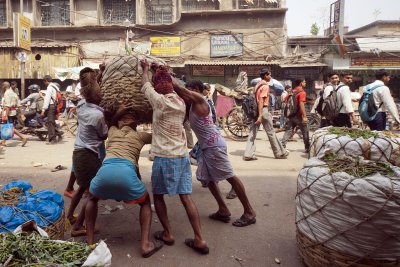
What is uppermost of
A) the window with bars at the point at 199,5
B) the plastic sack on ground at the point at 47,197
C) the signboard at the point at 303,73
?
the window with bars at the point at 199,5

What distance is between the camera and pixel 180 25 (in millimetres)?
19406

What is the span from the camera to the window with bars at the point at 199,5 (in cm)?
1950

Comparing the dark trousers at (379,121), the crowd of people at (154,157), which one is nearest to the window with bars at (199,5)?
the dark trousers at (379,121)

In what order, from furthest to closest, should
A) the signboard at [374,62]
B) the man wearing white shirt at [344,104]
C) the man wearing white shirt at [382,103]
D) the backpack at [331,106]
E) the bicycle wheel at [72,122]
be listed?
the signboard at [374,62], the bicycle wheel at [72,122], the backpack at [331,106], the man wearing white shirt at [344,104], the man wearing white shirt at [382,103]

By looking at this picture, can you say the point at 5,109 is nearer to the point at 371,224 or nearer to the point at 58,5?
the point at 371,224

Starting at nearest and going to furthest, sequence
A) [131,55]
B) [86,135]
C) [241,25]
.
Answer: [131,55] → [86,135] → [241,25]

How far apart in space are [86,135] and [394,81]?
57.6 feet

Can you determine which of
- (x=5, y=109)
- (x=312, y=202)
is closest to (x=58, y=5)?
(x=5, y=109)

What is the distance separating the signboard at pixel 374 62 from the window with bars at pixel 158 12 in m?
10.8

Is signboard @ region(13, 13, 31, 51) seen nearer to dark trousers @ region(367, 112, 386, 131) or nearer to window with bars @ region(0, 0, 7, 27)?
window with bars @ region(0, 0, 7, 27)

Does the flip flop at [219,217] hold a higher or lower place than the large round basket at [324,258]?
lower

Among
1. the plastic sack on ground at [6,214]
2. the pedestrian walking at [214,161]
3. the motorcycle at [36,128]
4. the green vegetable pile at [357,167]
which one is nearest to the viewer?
the green vegetable pile at [357,167]

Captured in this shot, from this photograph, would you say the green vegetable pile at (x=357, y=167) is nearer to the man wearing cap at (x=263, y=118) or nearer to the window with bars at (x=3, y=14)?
the man wearing cap at (x=263, y=118)

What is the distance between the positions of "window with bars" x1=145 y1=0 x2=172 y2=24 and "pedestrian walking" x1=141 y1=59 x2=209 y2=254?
18.2 m
